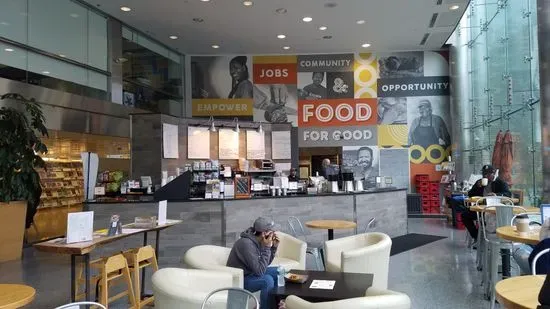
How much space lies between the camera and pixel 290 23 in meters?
10.8

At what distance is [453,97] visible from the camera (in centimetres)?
1322

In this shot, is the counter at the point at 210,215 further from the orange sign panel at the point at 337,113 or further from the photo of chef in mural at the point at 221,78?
the photo of chef in mural at the point at 221,78

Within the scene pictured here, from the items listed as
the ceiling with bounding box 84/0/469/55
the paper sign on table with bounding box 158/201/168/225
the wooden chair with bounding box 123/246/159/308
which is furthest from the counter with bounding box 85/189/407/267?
the ceiling with bounding box 84/0/469/55

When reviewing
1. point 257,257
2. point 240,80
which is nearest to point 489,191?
point 257,257

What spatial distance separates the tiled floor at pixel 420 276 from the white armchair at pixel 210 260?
6.32ft

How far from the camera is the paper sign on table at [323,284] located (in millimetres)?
3168

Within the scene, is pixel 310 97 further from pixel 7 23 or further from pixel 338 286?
pixel 338 286

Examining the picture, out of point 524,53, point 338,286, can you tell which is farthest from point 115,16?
point 338,286

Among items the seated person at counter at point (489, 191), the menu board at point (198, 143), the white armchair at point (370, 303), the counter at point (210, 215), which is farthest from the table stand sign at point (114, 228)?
the menu board at point (198, 143)

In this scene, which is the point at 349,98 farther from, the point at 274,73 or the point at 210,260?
the point at 210,260

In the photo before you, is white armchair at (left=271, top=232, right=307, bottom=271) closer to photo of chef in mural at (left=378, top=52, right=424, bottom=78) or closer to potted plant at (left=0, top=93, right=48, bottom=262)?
potted plant at (left=0, top=93, right=48, bottom=262)

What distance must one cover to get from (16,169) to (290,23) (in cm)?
670

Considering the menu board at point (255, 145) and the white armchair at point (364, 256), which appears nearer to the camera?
the white armchair at point (364, 256)

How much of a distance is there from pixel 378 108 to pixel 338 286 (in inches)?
441
